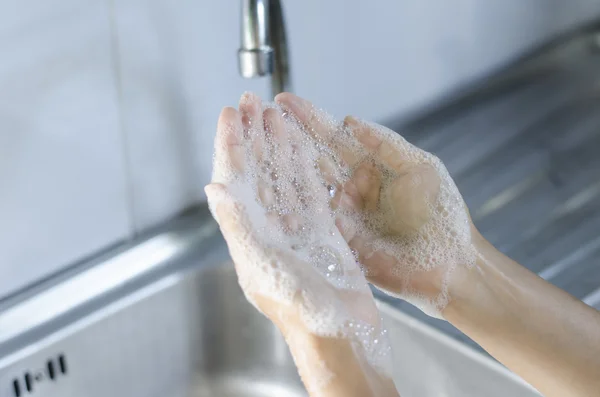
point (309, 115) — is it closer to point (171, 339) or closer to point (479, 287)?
point (479, 287)

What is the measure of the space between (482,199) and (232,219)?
0.50m

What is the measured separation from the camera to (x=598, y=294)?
2.84 feet

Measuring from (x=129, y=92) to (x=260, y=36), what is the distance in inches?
5.9

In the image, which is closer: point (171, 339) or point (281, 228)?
point (281, 228)

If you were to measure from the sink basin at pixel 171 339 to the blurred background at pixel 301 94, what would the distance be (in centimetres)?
3

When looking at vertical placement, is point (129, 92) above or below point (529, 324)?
above

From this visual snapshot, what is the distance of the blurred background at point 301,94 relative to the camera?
31.7 inches

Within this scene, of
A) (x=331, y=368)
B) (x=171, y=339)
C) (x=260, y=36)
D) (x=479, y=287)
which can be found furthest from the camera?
(x=171, y=339)

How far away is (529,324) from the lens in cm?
70

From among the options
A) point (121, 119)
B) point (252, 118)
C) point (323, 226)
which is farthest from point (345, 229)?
point (121, 119)

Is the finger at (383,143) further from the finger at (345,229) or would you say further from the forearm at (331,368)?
the forearm at (331,368)

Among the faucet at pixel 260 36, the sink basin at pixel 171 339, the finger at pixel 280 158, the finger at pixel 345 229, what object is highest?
the faucet at pixel 260 36

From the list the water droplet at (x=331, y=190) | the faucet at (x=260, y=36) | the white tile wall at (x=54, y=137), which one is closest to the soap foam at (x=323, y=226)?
the water droplet at (x=331, y=190)

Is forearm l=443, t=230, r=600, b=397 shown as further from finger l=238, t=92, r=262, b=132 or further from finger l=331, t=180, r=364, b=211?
finger l=238, t=92, r=262, b=132
